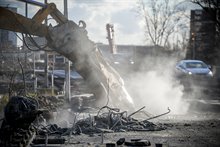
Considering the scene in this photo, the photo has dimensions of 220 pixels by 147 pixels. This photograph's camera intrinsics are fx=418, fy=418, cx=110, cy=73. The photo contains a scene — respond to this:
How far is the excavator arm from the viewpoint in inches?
462

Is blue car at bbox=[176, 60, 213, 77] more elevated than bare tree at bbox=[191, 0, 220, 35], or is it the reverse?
bare tree at bbox=[191, 0, 220, 35]

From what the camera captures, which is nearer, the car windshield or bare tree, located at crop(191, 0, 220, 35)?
the car windshield

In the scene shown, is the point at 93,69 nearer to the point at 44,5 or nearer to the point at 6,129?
the point at 44,5

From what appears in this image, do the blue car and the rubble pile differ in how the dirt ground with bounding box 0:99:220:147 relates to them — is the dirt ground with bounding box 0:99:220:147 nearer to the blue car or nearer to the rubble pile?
the rubble pile

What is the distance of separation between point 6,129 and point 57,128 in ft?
9.53

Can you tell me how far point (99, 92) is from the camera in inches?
574

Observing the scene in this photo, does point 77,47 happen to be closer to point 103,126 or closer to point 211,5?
point 103,126

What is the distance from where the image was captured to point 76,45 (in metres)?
13.5

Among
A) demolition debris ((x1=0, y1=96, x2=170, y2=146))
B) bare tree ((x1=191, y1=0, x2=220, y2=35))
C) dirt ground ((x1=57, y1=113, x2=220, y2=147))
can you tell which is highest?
bare tree ((x1=191, y1=0, x2=220, y2=35))

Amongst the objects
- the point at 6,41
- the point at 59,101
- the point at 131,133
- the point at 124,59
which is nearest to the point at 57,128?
the point at 131,133

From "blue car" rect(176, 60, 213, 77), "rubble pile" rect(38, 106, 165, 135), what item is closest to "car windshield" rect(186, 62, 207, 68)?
"blue car" rect(176, 60, 213, 77)

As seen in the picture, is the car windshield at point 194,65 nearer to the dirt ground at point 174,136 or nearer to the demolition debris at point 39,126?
the dirt ground at point 174,136

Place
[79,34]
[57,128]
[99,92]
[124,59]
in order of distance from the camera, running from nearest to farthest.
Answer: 1. [57,128]
2. [79,34]
3. [99,92]
4. [124,59]

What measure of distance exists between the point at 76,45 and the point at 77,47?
0.09m
